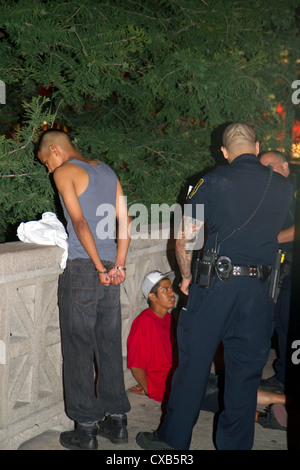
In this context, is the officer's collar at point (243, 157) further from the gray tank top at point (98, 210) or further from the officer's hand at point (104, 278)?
the officer's hand at point (104, 278)

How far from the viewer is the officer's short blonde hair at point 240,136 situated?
12.0 feet

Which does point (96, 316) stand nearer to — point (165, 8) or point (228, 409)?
point (228, 409)

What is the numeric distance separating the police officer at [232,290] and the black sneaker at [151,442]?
1 cm

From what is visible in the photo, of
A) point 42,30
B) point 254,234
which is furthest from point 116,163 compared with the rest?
Answer: point 254,234

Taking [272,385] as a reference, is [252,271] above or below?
above

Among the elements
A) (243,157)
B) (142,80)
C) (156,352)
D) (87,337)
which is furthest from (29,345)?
(142,80)

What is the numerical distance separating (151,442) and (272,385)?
1747 millimetres

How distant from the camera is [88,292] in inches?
146

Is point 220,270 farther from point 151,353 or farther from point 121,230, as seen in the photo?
point 151,353

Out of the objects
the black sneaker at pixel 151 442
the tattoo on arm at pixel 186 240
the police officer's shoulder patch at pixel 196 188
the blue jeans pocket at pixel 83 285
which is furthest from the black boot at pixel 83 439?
the police officer's shoulder patch at pixel 196 188

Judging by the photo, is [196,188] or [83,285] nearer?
[196,188]

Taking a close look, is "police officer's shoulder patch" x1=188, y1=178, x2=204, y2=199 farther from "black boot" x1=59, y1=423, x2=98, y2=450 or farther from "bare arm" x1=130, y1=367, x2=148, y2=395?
"bare arm" x1=130, y1=367, x2=148, y2=395

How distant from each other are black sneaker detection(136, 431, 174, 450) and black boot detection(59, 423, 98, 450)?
0.98ft

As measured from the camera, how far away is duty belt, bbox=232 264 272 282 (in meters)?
3.54
